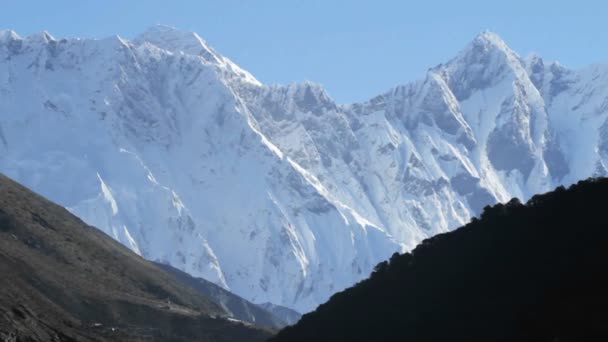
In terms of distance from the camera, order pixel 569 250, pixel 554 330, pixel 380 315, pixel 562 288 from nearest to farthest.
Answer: pixel 554 330, pixel 562 288, pixel 569 250, pixel 380 315

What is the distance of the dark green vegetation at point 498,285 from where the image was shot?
381 feet

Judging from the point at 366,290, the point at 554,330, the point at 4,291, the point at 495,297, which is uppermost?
the point at 4,291

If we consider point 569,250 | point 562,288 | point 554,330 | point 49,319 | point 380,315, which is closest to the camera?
point 554,330

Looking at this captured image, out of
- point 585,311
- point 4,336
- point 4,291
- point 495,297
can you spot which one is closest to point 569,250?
point 495,297

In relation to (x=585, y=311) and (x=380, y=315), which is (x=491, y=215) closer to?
(x=380, y=315)

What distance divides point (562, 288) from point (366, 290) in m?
35.2

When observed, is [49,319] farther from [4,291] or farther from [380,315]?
[380,315]

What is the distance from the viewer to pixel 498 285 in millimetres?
130875

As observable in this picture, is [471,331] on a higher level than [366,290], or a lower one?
lower

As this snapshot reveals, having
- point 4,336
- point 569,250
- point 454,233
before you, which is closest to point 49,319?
point 4,336

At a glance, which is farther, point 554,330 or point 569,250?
point 569,250

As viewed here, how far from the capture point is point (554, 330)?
109m

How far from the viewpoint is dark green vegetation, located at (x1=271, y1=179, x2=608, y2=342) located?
116m

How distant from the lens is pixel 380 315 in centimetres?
14188
